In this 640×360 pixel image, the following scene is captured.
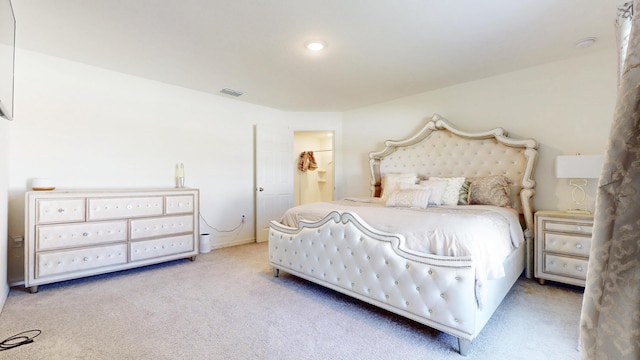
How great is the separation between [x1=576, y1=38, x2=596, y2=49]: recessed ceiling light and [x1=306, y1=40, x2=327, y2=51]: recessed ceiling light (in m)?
2.37

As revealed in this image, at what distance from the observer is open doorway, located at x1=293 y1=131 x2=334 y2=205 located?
6906 mm

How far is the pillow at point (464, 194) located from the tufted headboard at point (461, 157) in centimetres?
30

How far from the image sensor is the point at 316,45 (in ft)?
8.98

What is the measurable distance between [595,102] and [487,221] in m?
1.97

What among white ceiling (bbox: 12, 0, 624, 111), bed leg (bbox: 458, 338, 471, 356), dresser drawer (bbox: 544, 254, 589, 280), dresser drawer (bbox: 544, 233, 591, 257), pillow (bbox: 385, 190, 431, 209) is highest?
white ceiling (bbox: 12, 0, 624, 111)

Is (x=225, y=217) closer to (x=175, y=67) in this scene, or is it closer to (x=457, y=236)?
(x=175, y=67)

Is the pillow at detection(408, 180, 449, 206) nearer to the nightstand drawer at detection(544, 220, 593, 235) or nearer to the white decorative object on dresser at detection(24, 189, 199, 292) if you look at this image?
the nightstand drawer at detection(544, 220, 593, 235)

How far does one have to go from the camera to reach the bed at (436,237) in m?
1.86

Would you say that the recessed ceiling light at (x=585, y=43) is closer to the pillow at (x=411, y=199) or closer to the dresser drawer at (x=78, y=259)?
the pillow at (x=411, y=199)

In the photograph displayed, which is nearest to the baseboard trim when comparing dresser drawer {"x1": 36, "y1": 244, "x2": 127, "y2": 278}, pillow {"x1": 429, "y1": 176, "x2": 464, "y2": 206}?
dresser drawer {"x1": 36, "y1": 244, "x2": 127, "y2": 278}

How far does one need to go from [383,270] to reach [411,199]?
1166 millimetres

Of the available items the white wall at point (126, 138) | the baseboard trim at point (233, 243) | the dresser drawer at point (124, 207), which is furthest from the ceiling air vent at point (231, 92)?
the baseboard trim at point (233, 243)

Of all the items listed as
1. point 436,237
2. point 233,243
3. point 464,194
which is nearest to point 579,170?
point 464,194

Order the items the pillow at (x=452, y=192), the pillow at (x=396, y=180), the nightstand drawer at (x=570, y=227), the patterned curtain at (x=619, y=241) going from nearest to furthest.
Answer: the patterned curtain at (x=619, y=241) < the nightstand drawer at (x=570, y=227) < the pillow at (x=452, y=192) < the pillow at (x=396, y=180)
